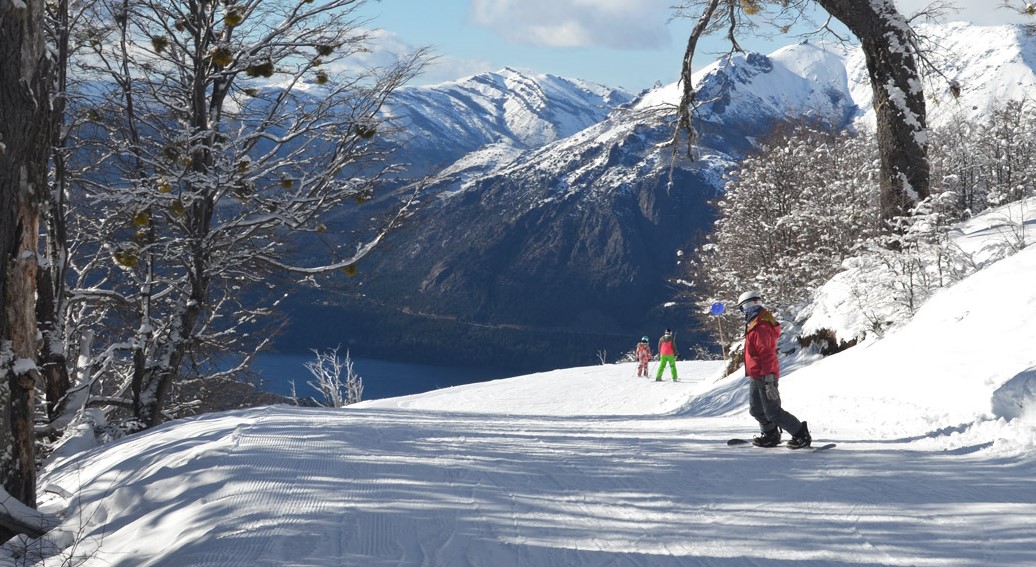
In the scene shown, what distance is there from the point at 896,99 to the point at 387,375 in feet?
328

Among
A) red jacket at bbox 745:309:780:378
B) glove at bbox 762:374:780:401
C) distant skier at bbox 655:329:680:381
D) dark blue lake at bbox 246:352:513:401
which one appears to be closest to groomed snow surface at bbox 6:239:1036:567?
glove at bbox 762:374:780:401

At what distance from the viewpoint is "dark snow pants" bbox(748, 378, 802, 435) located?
6.80 meters

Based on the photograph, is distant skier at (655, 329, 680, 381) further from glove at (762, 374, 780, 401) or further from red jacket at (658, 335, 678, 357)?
glove at (762, 374, 780, 401)

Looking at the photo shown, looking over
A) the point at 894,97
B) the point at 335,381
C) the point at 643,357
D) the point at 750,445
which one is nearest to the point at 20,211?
the point at 750,445

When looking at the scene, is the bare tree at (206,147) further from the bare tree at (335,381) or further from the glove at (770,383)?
the bare tree at (335,381)

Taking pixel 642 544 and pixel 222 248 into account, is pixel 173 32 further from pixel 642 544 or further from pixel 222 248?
pixel 642 544

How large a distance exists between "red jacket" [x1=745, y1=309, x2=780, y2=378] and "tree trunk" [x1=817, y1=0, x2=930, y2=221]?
19.6 ft

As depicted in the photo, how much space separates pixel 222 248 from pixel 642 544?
7.27m

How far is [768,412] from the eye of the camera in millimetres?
6941

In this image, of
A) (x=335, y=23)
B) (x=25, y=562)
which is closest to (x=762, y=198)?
(x=335, y=23)

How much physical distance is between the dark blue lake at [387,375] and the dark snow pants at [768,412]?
262ft

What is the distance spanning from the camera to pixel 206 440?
21.1 ft

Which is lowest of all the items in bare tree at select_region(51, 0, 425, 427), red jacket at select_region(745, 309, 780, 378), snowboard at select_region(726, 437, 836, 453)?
snowboard at select_region(726, 437, 836, 453)

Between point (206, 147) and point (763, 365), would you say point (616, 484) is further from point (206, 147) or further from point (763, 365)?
point (206, 147)
